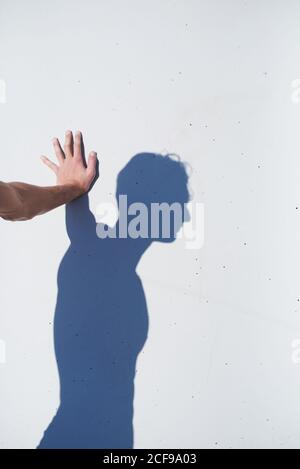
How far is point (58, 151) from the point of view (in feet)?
3.15

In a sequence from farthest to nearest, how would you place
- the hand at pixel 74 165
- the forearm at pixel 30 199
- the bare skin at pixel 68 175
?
the hand at pixel 74 165 < the bare skin at pixel 68 175 < the forearm at pixel 30 199

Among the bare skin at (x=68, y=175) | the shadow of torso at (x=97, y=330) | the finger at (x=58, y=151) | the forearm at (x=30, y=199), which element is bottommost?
the shadow of torso at (x=97, y=330)

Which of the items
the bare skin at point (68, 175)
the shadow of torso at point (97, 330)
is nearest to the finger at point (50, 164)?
the bare skin at point (68, 175)

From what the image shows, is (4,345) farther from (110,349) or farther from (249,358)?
(249,358)

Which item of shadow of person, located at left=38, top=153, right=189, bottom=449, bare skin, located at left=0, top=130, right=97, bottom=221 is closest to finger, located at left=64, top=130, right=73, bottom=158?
bare skin, located at left=0, top=130, right=97, bottom=221

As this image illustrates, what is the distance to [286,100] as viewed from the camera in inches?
36.5

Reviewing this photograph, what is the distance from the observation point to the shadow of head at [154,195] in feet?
3.13

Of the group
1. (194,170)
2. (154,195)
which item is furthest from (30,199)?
(194,170)

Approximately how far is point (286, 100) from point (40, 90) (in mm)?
701

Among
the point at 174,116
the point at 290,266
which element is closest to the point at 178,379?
the point at 290,266

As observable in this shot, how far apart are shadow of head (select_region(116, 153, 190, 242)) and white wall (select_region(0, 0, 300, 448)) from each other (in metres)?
0.03

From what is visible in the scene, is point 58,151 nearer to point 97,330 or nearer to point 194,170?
point 194,170

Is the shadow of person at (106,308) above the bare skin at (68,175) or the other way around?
the other way around

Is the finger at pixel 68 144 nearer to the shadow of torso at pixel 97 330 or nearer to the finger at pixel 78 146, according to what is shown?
the finger at pixel 78 146
